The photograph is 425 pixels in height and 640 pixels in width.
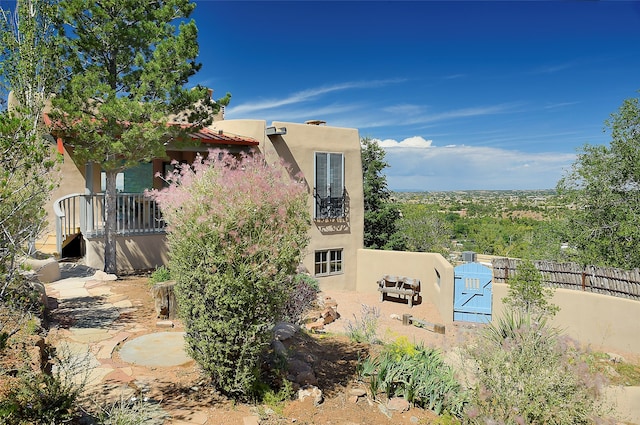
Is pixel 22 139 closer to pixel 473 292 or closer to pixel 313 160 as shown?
pixel 313 160

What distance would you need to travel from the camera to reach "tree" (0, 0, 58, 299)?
3541mm

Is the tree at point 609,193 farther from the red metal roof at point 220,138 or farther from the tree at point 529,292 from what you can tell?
the red metal roof at point 220,138

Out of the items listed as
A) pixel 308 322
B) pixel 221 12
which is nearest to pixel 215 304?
pixel 308 322

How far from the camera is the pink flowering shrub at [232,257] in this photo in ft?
14.8

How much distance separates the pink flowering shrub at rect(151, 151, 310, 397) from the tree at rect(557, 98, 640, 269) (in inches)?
567

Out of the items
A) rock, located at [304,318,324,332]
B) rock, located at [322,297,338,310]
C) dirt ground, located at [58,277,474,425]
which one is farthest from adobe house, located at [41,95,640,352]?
dirt ground, located at [58,277,474,425]

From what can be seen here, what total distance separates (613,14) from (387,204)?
15.0m

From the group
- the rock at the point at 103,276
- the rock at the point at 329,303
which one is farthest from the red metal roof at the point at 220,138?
the rock at the point at 329,303

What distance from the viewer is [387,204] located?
24.3 m

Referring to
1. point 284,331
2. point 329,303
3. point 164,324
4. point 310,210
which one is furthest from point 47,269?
point 310,210

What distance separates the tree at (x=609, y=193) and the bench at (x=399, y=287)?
20.8 ft

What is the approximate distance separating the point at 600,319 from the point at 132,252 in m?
12.9

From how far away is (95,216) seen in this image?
1188cm

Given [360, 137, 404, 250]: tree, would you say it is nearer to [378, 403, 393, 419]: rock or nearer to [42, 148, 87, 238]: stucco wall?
[42, 148, 87, 238]: stucco wall
